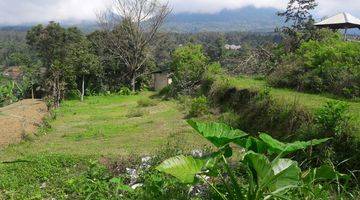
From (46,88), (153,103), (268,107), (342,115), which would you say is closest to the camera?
(342,115)

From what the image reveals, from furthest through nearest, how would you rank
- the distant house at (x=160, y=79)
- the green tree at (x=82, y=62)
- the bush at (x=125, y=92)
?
the distant house at (x=160, y=79) → the bush at (x=125, y=92) → the green tree at (x=82, y=62)

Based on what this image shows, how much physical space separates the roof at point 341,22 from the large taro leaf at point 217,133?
61.9 feet

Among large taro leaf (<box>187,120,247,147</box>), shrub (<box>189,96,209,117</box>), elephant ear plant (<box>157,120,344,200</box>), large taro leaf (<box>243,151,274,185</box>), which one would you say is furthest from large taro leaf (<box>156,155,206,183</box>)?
shrub (<box>189,96,209,117</box>)

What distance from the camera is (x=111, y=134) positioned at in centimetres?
1399

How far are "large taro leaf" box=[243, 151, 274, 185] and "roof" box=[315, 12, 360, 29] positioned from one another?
19.1 metres

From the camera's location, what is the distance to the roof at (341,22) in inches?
851

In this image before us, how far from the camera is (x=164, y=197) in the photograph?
500cm

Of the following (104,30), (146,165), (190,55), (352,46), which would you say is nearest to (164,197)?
(146,165)

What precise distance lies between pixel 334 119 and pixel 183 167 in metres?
4.90

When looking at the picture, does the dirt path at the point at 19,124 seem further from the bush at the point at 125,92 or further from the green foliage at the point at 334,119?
the bush at the point at 125,92

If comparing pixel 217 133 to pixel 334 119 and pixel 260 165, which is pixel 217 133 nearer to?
pixel 260 165

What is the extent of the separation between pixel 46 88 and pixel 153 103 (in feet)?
23.0

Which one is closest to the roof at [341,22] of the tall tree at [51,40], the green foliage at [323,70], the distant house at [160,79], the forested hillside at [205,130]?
the forested hillside at [205,130]

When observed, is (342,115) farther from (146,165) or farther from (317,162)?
(146,165)
